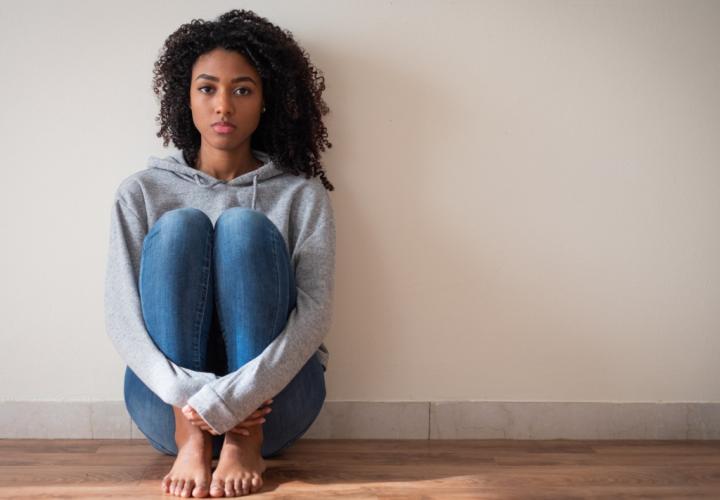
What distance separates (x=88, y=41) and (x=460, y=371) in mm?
1212

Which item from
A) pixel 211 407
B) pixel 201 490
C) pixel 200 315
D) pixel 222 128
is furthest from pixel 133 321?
pixel 222 128

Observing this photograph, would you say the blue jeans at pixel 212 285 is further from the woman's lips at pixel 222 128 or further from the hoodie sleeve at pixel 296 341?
the woman's lips at pixel 222 128

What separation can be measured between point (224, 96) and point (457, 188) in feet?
2.00

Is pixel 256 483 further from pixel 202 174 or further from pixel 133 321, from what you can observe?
pixel 202 174

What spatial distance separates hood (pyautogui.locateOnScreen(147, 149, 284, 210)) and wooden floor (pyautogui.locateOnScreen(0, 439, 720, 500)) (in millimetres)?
613

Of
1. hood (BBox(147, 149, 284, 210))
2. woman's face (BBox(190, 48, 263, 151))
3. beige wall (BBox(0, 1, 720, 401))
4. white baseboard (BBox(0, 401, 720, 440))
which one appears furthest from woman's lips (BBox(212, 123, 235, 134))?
white baseboard (BBox(0, 401, 720, 440))

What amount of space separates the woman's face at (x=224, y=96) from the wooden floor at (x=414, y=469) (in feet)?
2.43

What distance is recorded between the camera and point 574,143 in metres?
1.95

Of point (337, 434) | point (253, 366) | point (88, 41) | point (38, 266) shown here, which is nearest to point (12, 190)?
point (38, 266)

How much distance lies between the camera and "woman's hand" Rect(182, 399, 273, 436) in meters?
1.47

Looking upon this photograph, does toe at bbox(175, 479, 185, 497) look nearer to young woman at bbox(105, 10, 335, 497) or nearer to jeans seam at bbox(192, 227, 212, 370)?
young woman at bbox(105, 10, 335, 497)

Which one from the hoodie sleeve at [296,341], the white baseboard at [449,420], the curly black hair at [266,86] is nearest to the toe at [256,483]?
the hoodie sleeve at [296,341]

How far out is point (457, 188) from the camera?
1.94 meters

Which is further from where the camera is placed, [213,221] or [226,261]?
[213,221]
